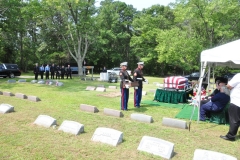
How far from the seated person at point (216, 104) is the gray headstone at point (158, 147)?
10.1 ft

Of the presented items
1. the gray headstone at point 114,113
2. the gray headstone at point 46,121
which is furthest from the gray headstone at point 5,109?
the gray headstone at point 114,113

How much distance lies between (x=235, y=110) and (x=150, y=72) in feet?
117

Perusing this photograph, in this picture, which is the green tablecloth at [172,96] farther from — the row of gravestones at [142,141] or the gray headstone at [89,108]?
the row of gravestones at [142,141]

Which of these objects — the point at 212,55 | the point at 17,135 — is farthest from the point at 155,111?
the point at 17,135

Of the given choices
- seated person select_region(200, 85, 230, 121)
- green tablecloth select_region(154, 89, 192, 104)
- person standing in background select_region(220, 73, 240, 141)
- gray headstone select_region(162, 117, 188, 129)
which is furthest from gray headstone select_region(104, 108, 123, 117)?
green tablecloth select_region(154, 89, 192, 104)

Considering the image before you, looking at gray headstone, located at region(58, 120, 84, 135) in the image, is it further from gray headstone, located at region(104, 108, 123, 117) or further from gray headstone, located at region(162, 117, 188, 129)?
gray headstone, located at region(162, 117, 188, 129)

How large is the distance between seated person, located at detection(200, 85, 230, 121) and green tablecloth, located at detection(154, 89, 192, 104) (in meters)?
2.88

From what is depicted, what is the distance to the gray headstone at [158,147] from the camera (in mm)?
4074

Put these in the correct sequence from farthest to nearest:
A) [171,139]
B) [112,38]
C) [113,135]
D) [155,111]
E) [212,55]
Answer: [112,38] < [155,111] < [212,55] < [171,139] < [113,135]

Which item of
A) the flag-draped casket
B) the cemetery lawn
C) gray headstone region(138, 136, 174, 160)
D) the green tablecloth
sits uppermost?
the flag-draped casket

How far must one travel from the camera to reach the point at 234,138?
5129 millimetres

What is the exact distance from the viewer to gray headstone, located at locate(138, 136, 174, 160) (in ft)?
13.4

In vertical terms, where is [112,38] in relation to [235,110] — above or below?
above

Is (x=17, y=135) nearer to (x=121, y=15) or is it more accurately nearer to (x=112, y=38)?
(x=112, y=38)
